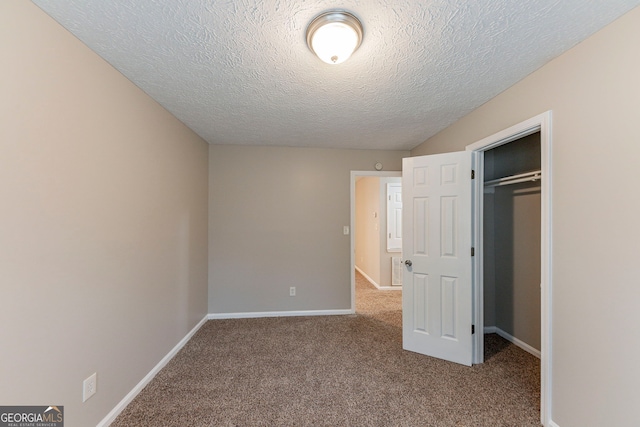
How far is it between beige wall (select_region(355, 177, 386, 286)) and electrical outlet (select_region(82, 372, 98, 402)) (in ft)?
14.3

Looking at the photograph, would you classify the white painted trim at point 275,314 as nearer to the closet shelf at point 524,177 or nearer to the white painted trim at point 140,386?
the white painted trim at point 140,386

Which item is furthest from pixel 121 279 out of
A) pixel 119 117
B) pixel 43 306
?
pixel 119 117

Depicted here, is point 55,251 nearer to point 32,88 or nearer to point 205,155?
point 32,88

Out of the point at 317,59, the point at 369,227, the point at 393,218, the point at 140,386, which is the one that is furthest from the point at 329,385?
the point at 369,227

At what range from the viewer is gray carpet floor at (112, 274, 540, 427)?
1.75 m

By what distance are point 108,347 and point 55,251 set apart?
80 cm

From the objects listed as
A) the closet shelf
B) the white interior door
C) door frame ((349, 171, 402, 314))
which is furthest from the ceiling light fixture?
door frame ((349, 171, 402, 314))

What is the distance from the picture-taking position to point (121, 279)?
5.97ft

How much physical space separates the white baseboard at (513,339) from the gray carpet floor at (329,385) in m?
0.09

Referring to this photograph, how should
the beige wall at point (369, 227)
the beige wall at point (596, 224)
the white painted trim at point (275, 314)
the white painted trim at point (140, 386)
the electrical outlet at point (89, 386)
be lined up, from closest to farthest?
the beige wall at point (596, 224) → the electrical outlet at point (89, 386) → the white painted trim at point (140, 386) → the white painted trim at point (275, 314) → the beige wall at point (369, 227)

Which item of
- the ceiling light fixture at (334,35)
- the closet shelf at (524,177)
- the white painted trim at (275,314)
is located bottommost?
the white painted trim at (275,314)

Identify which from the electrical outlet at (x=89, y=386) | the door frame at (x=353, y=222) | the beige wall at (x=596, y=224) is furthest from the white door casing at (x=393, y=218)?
the electrical outlet at (x=89, y=386)

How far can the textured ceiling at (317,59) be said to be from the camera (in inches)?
48.6

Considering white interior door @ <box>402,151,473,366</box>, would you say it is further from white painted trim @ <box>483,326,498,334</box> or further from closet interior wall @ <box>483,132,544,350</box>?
white painted trim @ <box>483,326,498,334</box>
